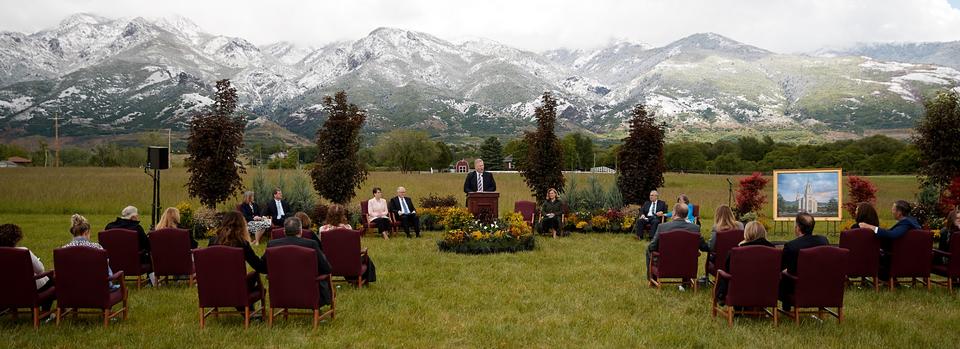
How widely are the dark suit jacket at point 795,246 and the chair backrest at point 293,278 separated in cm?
514

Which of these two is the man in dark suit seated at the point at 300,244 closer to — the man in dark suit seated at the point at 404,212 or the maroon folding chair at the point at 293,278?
the maroon folding chair at the point at 293,278

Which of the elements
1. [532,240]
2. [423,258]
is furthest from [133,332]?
[532,240]

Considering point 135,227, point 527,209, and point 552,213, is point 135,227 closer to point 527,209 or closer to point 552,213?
point 552,213

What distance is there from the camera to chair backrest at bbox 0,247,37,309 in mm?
6293

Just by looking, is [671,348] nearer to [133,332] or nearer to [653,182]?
[133,332]

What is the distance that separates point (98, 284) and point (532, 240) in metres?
8.68

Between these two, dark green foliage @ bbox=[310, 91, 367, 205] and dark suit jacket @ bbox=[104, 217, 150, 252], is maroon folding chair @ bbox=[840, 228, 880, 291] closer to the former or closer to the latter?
dark suit jacket @ bbox=[104, 217, 150, 252]

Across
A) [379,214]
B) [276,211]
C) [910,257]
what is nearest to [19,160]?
[276,211]

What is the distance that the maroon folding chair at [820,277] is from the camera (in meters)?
6.46

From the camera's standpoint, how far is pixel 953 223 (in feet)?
29.9

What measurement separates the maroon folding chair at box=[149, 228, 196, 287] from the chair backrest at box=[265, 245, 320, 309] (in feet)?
9.87

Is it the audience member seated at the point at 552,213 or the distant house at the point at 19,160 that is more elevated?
the distant house at the point at 19,160

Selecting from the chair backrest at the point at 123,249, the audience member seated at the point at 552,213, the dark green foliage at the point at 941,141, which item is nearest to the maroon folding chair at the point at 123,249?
the chair backrest at the point at 123,249

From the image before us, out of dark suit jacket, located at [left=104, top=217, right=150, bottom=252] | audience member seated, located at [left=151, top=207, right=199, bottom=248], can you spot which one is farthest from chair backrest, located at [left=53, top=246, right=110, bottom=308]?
audience member seated, located at [left=151, top=207, right=199, bottom=248]
